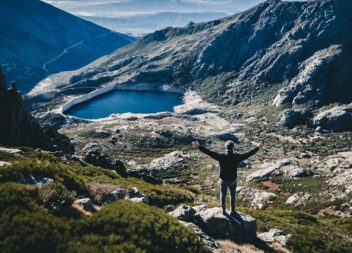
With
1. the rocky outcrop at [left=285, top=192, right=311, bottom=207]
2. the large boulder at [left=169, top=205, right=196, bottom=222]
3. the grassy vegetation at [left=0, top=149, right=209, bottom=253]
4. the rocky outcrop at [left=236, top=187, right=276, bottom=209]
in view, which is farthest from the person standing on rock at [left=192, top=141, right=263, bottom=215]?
the rocky outcrop at [left=285, top=192, right=311, bottom=207]

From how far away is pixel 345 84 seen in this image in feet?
632

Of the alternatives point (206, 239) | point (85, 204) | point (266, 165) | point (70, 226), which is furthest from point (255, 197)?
point (70, 226)

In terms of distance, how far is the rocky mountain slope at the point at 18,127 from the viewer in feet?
183

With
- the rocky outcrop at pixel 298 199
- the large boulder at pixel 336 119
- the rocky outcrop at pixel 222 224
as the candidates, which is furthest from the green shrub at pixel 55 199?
the large boulder at pixel 336 119

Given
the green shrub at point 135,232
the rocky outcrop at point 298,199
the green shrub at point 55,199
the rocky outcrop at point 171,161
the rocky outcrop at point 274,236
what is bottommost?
the rocky outcrop at point 171,161

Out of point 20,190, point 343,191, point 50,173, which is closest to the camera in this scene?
point 20,190

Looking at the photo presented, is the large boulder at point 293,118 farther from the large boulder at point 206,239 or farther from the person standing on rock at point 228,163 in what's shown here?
the large boulder at point 206,239

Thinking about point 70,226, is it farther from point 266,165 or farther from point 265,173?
point 266,165

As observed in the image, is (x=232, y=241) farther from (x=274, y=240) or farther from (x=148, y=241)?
(x=148, y=241)

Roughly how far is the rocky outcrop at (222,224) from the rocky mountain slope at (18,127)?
36.0m

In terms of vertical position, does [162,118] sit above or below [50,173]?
below

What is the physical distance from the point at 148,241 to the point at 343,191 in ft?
194

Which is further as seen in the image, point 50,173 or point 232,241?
point 50,173

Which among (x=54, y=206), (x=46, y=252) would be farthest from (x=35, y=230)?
(x=54, y=206)
